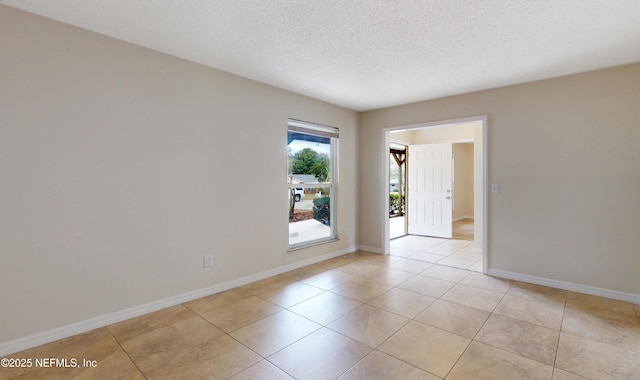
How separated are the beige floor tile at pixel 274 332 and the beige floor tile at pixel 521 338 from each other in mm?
1398

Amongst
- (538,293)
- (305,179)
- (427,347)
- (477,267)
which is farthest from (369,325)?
(477,267)

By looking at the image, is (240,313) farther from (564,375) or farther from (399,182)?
(399,182)

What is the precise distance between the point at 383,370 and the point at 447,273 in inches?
93.8

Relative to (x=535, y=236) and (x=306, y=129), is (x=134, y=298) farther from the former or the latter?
(x=535, y=236)

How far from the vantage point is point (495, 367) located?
1902mm

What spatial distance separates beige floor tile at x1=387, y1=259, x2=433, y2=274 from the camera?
4.05 metres

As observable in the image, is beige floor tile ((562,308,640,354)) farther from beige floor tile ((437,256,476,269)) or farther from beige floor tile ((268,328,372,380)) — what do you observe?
beige floor tile ((268,328,372,380))

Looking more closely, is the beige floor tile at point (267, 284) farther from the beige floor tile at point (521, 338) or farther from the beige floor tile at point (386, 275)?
the beige floor tile at point (521, 338)

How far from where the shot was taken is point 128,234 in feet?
8.44

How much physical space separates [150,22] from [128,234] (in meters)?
1.79

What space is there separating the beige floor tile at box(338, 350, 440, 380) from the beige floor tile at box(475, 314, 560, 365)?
2.39ft

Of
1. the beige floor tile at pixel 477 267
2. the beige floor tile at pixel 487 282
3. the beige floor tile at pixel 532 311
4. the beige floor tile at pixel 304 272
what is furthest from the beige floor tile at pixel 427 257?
the beige floor tile at pixel 304 272

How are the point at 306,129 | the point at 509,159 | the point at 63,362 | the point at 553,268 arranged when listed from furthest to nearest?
1. the point at 306,129
2. the point at 509,159
3. the point at 553,268
4. the point at 63,362

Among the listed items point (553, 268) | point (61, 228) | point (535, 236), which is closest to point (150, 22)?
point (61, 228)
